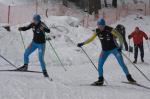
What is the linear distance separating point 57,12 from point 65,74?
68.4 feet

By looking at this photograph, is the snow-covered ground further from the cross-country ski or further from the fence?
the fence

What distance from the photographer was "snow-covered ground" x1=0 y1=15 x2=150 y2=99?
12055 mm

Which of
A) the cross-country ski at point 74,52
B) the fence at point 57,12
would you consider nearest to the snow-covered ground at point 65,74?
the cross-country ski at point 74,52

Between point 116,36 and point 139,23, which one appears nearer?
point 116,36

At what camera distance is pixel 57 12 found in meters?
38.0

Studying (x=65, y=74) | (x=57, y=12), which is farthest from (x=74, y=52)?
(x=57, y=12)

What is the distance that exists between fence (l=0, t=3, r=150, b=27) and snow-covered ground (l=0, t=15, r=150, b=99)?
3.94m

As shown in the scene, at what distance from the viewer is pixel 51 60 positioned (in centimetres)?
2222

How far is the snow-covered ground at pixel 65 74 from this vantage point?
12.1 metres

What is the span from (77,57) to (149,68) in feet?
15.6

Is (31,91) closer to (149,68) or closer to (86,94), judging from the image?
(86,94)

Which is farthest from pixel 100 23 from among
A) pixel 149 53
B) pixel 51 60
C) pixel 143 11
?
pixel 143 11

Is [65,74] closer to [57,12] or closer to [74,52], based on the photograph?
[74,52]

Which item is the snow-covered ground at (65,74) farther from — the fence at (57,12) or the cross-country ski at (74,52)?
the fence at (57,12)
